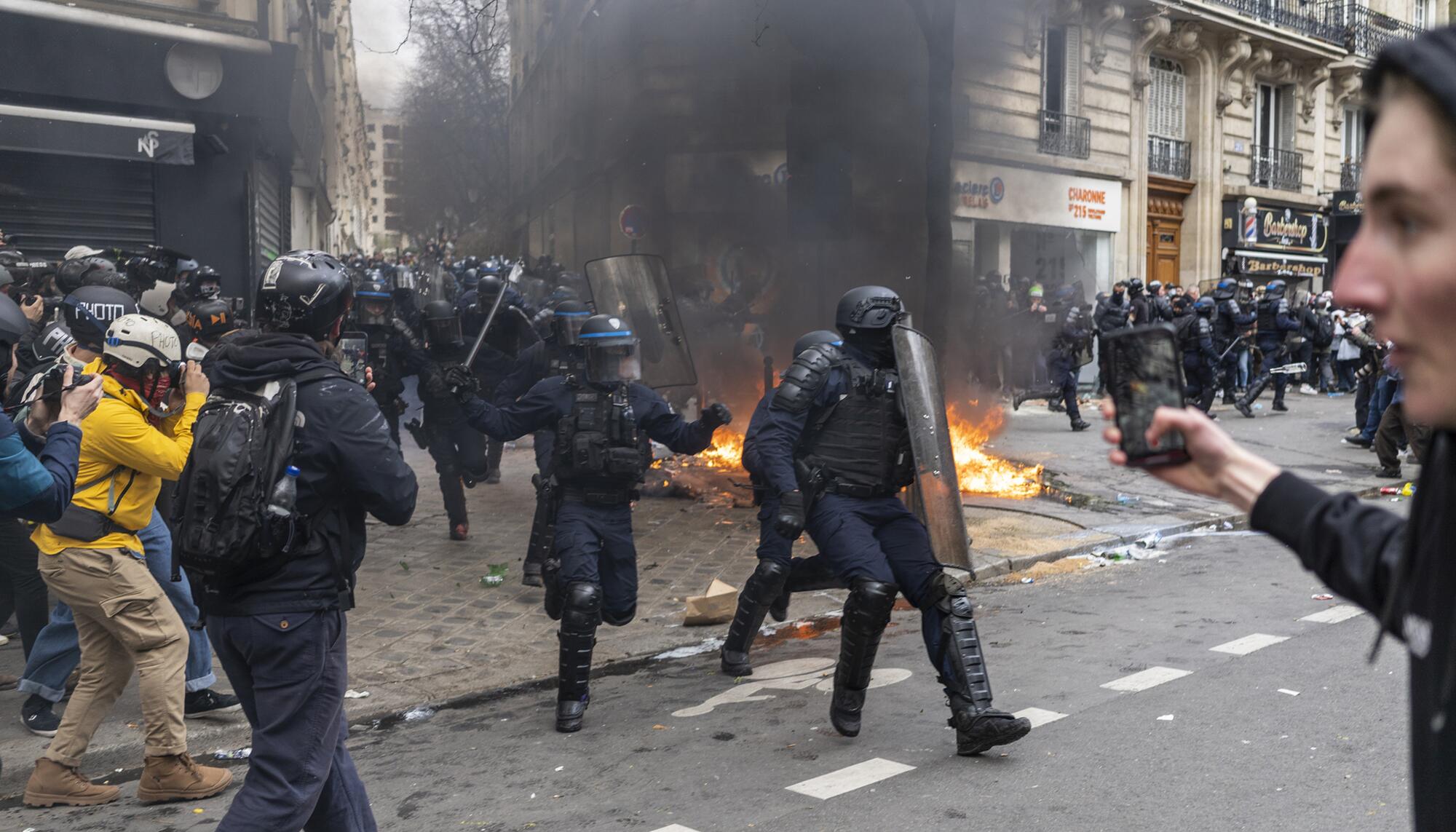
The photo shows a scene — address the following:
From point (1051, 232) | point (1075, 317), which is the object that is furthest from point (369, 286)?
point (1051, 232)

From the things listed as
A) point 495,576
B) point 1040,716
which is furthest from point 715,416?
point 495,576

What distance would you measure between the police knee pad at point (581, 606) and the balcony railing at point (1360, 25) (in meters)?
27.4

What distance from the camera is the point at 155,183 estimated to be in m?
11.1

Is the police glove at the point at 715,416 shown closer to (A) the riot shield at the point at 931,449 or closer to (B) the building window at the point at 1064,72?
(A) the riot shield at the point at 931,449

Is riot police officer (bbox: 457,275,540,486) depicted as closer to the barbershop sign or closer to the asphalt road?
the asphalt road

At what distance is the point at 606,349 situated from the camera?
16.2ft

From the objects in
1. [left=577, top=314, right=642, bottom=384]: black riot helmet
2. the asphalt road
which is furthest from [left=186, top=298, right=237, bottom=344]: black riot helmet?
the asphalt road

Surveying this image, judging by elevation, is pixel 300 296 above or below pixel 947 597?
above

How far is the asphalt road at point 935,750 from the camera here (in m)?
3.58

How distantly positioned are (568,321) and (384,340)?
2.44 meters

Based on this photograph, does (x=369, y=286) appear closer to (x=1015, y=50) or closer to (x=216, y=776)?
(x=216, y=776)

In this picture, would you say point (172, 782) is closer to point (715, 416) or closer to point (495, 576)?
point (715, 416)

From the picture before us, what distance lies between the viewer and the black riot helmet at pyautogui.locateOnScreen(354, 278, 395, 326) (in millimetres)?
7922

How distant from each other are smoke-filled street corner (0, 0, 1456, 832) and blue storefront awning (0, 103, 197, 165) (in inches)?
1.7
